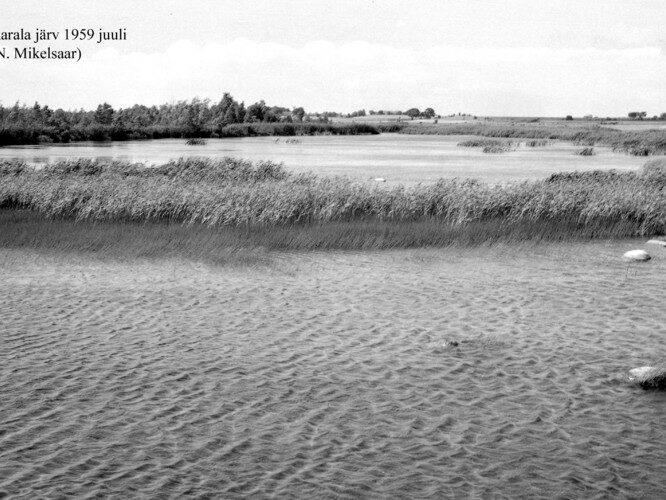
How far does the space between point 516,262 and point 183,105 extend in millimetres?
153009

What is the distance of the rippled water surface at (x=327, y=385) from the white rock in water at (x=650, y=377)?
0.20 metres

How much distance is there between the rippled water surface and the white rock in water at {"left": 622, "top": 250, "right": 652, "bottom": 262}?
112 inches

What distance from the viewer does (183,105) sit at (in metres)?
169

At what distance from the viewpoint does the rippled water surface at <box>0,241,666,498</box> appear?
9570 mm

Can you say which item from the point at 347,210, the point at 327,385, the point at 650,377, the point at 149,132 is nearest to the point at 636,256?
the point at 347,210

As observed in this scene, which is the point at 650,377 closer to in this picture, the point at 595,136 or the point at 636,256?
the point at 636,256

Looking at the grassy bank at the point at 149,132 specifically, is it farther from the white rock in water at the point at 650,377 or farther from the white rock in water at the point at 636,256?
the white rock in water at the point at 650,377

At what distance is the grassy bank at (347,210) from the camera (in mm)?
26484

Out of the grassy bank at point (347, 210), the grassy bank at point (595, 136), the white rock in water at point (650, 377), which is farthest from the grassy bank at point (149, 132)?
the white rock in water at point (650, 377)

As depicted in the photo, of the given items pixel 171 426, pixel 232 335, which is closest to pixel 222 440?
pixel 171 426

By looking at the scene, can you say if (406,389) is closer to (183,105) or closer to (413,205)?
(413,205)

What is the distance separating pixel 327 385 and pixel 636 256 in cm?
1482

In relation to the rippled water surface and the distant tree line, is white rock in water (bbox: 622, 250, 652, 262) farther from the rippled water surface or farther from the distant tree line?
the distant tree line

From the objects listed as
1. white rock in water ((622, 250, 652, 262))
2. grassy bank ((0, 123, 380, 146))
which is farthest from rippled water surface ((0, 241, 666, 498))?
grassy bank ((0, 123, 380, 146))
